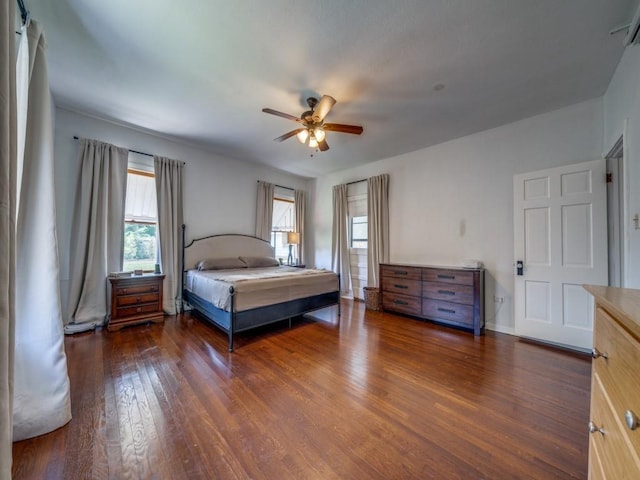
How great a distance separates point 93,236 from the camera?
327 centimetres

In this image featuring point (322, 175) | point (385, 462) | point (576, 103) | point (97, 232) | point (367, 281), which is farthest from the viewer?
point (322, 175)

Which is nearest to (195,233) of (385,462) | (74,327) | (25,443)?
(74,327)

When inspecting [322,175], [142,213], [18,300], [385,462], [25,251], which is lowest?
[385,462]

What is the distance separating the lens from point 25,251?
1530 millimetres

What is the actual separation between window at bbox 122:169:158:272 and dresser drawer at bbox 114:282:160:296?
0.46 metres

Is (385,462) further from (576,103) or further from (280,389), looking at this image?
(576,103)

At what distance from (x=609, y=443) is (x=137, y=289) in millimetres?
4326

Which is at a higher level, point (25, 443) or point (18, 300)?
point (18, 300)

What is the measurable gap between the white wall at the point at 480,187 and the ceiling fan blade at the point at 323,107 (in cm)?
234

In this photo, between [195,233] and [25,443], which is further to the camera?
[195,233]

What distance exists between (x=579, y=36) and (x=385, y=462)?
3.34 meters

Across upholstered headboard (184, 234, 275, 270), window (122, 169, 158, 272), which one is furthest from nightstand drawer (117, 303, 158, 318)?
upholstered headboard (184, 234, 275, 270)

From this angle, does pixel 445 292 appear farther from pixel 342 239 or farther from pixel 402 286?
pixel 342 239

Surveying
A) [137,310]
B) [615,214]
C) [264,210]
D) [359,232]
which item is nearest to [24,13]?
[137,310]
